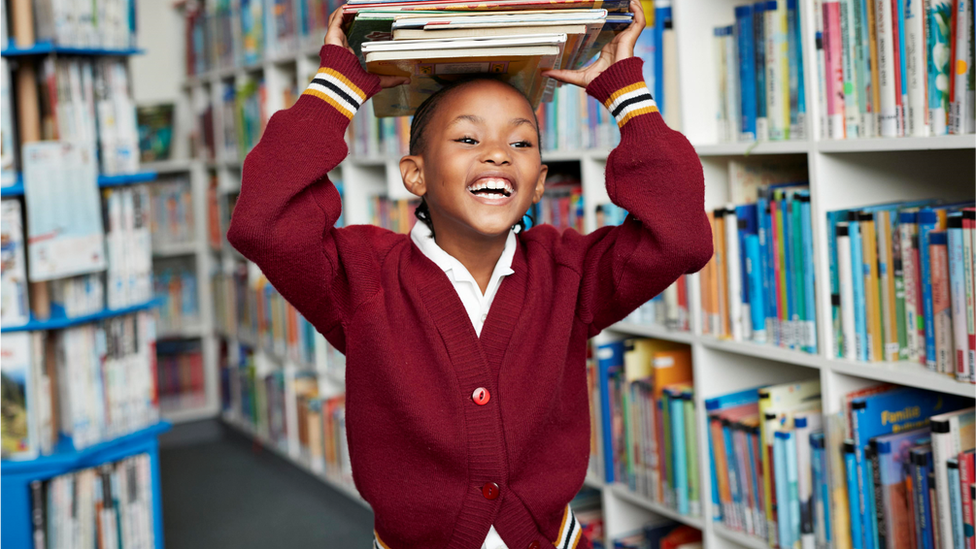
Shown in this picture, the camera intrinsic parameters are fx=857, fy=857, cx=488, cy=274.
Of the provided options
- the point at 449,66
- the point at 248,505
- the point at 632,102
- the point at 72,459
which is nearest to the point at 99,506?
the point at 72,459

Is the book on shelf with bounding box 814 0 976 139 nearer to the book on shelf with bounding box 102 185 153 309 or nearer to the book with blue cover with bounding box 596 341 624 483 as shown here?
the book with blue cover with bounding box 596 341 624 483

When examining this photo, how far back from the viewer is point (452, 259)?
1250 millimetres

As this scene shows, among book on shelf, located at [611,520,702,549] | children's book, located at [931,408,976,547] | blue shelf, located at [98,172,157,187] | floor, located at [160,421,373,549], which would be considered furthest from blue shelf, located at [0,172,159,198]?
children's book, located at [931,408,976,547]

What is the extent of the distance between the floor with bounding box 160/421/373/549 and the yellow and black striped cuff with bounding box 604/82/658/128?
7.05 ft

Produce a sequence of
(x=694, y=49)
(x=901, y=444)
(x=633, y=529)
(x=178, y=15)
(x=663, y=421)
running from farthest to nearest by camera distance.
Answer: (x=178, y=15) < (x=633, y=529) < (x=663, y=421) < (x=694, y=49) < (x=901, y=444)

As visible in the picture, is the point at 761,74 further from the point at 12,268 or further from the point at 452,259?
the point at 12,268

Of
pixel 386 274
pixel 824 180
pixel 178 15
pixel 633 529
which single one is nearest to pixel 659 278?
pixel 386 274

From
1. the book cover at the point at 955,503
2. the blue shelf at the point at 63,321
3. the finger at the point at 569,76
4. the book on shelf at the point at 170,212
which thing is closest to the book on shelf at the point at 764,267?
the book cover at the point at 955,503

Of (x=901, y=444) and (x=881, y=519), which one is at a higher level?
(x=901, y=444)

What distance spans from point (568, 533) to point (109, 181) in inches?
68.7

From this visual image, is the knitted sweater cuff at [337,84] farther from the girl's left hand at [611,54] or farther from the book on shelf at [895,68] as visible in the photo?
the book on shelf at [895,68]

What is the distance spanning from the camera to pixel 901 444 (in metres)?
1.50

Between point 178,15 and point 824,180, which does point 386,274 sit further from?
point 178,15

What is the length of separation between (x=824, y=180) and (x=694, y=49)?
0.45m
